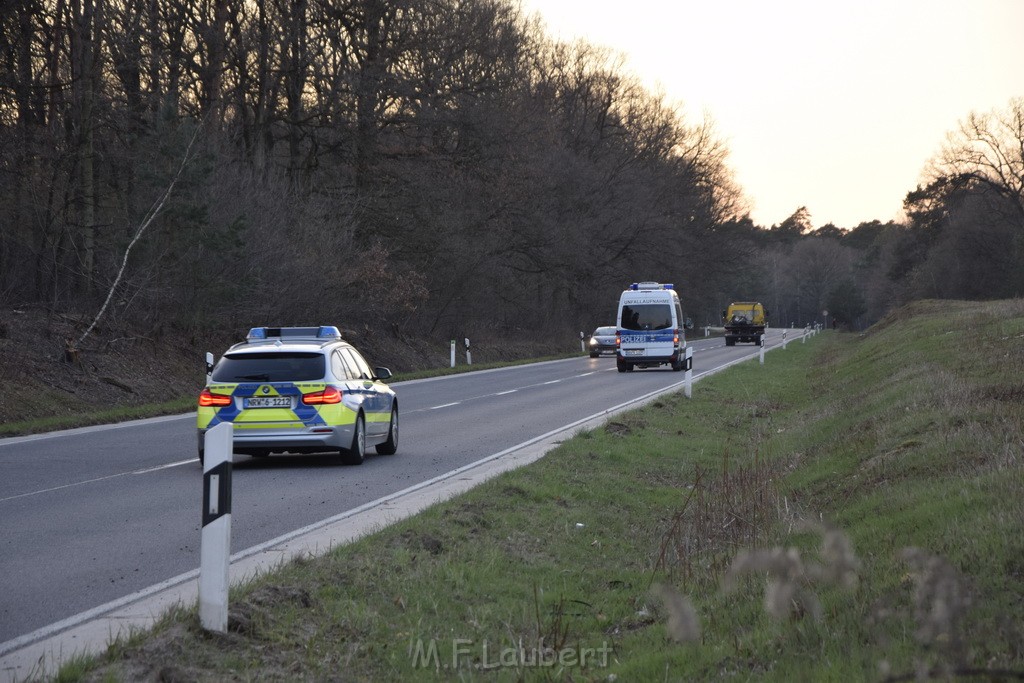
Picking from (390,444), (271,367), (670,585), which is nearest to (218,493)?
(670,585)

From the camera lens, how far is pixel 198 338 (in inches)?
1212

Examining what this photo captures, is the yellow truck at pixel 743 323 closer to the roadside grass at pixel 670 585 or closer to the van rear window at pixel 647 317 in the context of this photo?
the van rear window at pixel 647 317

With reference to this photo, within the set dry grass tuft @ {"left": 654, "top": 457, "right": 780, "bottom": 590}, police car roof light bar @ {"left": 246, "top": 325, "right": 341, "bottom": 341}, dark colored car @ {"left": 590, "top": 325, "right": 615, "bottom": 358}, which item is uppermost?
police car roof light bar @ {"left": 246, "top": 325, "right": 341, "bottom": 341}

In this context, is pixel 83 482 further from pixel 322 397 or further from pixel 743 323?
pixel 743 323

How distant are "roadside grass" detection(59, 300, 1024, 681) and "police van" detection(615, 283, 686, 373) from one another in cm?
2513

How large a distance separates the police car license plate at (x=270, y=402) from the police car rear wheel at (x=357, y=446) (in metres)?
0.96

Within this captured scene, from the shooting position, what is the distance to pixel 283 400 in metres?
13.9

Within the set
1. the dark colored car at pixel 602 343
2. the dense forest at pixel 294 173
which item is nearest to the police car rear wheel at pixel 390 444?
the dense forest at pixel 294 173

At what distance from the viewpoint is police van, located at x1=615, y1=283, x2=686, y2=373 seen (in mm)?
38594

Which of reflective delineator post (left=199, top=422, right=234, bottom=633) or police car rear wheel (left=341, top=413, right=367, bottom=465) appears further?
police car rear wheel (left=341, top=413, right=367, bottom=465)

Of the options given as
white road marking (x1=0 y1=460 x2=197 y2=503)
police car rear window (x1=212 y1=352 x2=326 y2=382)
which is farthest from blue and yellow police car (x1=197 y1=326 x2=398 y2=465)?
white road marking (x1=0 y1=460 x2=197 y2=503)

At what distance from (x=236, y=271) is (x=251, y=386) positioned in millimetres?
17829

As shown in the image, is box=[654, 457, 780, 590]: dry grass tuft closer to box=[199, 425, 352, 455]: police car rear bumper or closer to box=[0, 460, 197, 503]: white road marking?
box=[199, 425, 352, 455]: police car rear bumper

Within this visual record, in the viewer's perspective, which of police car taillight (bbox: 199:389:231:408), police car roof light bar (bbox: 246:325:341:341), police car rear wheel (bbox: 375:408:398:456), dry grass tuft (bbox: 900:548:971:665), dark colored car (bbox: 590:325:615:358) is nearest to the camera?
dry grass tuft (bbox: 900:548:971:665)
